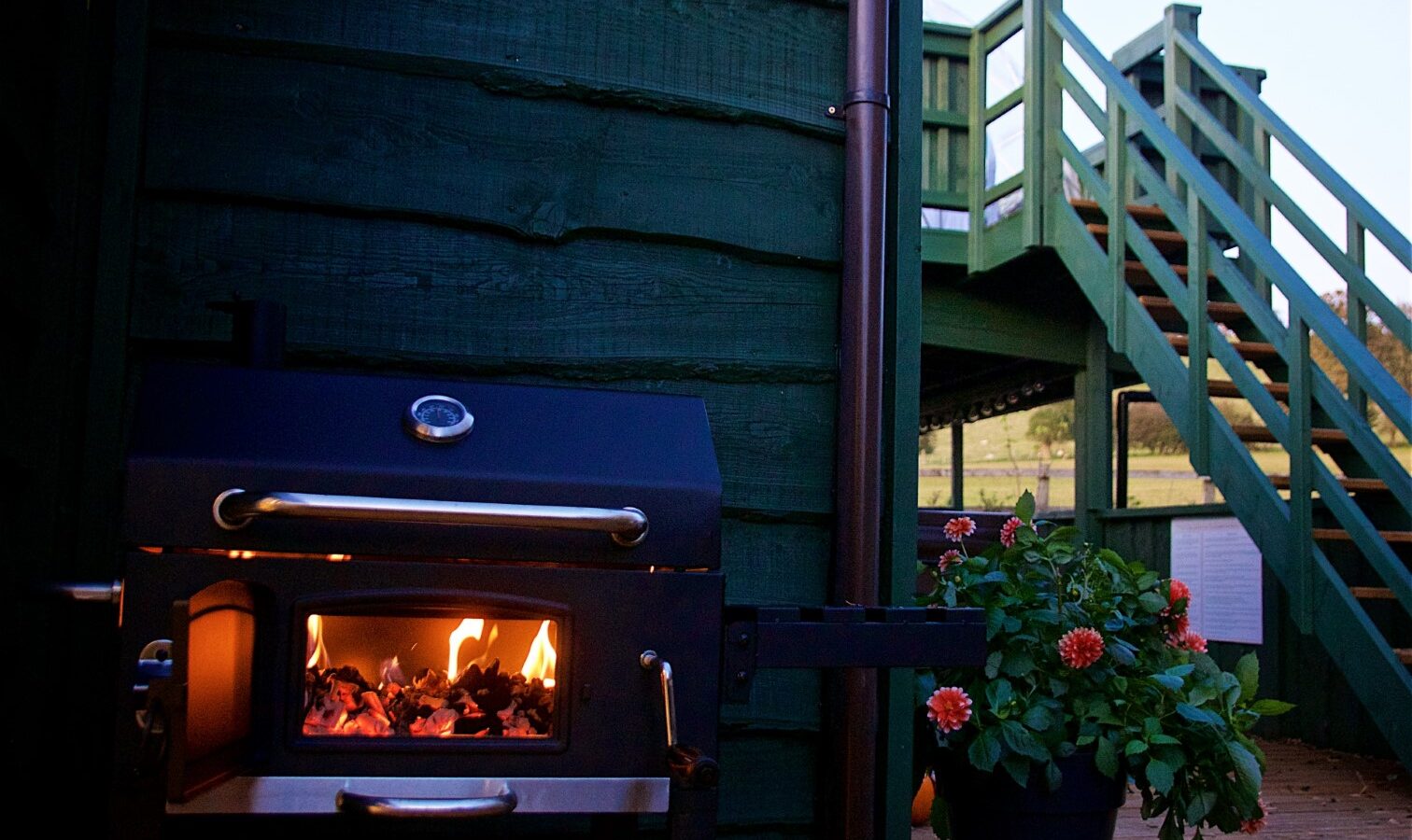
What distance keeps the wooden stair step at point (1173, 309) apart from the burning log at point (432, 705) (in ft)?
14.8

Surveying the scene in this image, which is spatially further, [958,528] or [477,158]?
[958,528]

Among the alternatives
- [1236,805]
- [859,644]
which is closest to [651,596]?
[859,644]

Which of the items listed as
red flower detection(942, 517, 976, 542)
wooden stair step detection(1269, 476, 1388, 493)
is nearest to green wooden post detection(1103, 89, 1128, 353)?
wooden stair step detection(1269, 476, 1388, 493)

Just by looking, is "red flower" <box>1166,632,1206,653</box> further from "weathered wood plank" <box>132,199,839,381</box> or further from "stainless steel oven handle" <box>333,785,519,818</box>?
"stainless steel oven handle" <box>333,785,519,818</box>

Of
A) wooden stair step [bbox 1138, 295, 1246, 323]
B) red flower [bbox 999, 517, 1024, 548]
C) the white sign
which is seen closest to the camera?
red flower [bbox 999, 517, 1024, 548]

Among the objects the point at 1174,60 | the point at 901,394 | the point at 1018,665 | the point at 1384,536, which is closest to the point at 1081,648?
the point at 1018,665

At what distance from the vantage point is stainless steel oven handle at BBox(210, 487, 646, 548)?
1182 millimetres

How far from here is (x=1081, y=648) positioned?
6.69 feet

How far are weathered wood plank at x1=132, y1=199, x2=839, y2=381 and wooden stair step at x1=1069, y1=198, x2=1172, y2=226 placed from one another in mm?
4414

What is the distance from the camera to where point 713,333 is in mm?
1919

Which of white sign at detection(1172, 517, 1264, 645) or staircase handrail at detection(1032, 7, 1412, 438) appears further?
white sign at detection(1172, 517, 1264, 645)

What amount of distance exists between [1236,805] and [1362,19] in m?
6.97

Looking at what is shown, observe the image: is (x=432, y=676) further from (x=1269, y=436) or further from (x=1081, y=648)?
(x=1269, y=436)

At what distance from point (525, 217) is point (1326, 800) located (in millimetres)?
3428
